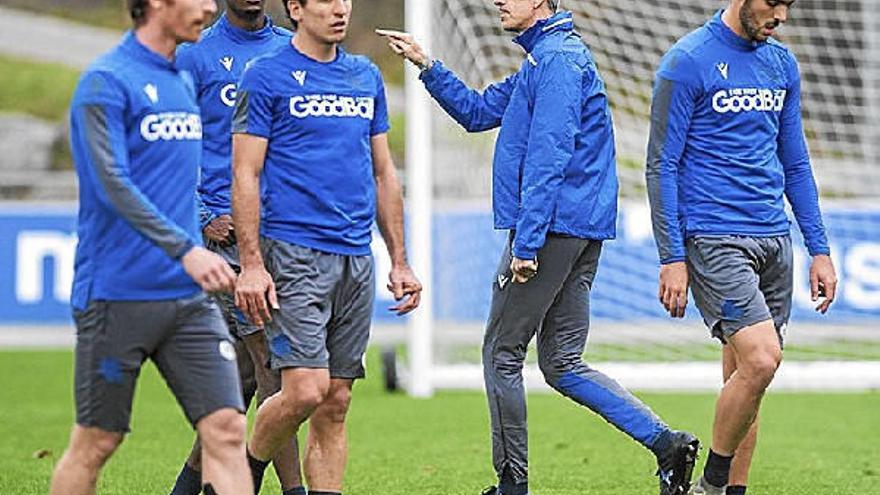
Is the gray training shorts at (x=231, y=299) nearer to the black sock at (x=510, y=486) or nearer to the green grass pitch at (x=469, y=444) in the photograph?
the black sock at (x=510, y=486)

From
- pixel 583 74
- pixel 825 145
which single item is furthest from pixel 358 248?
pixel 825 145

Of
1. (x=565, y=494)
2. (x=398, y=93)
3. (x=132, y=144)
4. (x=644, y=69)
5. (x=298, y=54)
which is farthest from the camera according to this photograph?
(x=398, y=93)

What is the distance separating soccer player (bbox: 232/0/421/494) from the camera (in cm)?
658

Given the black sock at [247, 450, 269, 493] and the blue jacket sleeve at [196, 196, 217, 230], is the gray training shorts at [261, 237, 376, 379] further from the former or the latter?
the blue jacket sleeve at [196, 196, 217, 230]

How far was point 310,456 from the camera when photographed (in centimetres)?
691

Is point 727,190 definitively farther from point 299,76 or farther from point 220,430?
point 220,430

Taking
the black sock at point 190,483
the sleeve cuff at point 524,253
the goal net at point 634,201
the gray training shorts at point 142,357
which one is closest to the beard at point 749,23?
the sleeve cuff at point 524,253

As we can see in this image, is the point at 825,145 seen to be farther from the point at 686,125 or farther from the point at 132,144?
the point at 132,144

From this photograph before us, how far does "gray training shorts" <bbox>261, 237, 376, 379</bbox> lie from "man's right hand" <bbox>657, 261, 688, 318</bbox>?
47.1 inches

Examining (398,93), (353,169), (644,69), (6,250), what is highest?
(353,169)

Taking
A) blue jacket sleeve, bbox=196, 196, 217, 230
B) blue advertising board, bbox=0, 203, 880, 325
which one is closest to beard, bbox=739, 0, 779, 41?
blue jacket sleeve, bbox=196, 196, 217, 230

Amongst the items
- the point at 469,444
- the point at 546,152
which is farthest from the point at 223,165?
the point at 469,444

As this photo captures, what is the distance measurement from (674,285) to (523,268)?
618 mm

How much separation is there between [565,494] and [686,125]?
1907mm
